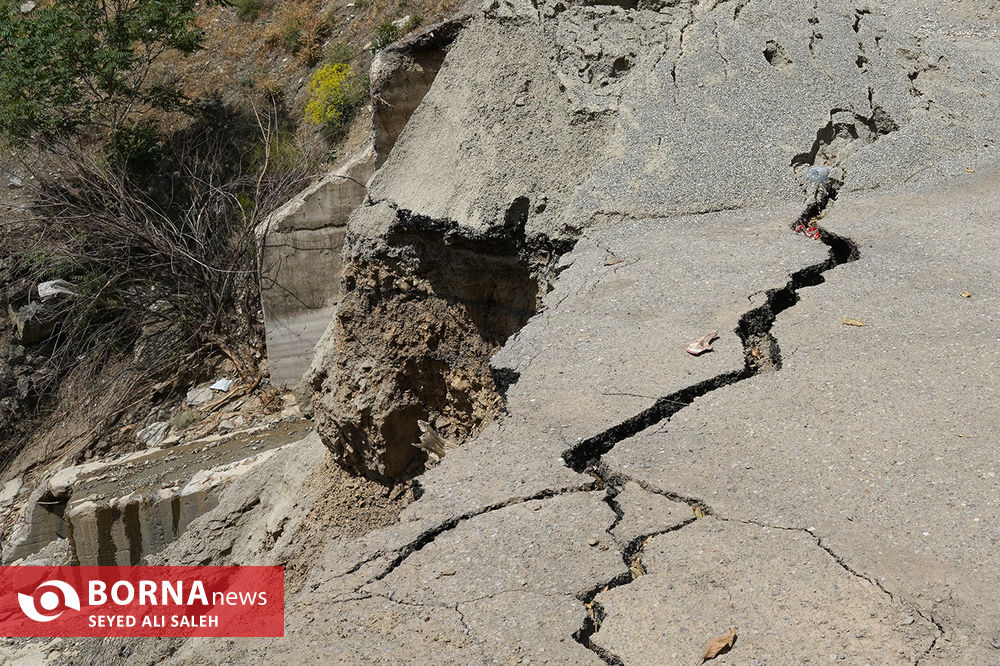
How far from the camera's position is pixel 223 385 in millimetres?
11602

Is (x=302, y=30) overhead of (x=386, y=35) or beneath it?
overhead

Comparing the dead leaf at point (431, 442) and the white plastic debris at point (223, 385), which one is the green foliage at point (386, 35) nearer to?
the white plastic debris at point (223, 385)

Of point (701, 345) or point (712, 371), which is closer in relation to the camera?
point (712, 371)

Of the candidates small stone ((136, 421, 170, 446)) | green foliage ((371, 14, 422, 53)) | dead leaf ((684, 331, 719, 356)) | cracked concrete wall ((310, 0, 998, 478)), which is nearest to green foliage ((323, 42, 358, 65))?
green foliage ((371, 14, 422, 53))

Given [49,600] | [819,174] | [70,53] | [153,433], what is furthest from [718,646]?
[70,53]

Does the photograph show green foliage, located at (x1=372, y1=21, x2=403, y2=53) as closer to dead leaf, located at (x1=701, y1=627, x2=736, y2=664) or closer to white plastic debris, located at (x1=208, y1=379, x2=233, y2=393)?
white plastic debris, located at (x1=208, y1=379, x2=233, y2=393)

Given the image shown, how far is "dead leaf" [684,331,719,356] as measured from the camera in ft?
10.1

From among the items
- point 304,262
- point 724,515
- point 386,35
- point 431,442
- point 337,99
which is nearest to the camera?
point 724,515

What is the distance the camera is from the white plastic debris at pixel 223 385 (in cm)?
1156

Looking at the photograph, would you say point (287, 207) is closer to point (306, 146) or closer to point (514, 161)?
point (306, 146)

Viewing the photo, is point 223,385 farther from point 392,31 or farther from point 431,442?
point 431,442

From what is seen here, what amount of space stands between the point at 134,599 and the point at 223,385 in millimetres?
4858

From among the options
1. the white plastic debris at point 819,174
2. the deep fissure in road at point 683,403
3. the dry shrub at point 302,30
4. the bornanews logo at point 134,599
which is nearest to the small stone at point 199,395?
the bornanews logo at point 134,599

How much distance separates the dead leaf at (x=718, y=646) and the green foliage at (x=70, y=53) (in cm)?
1360
